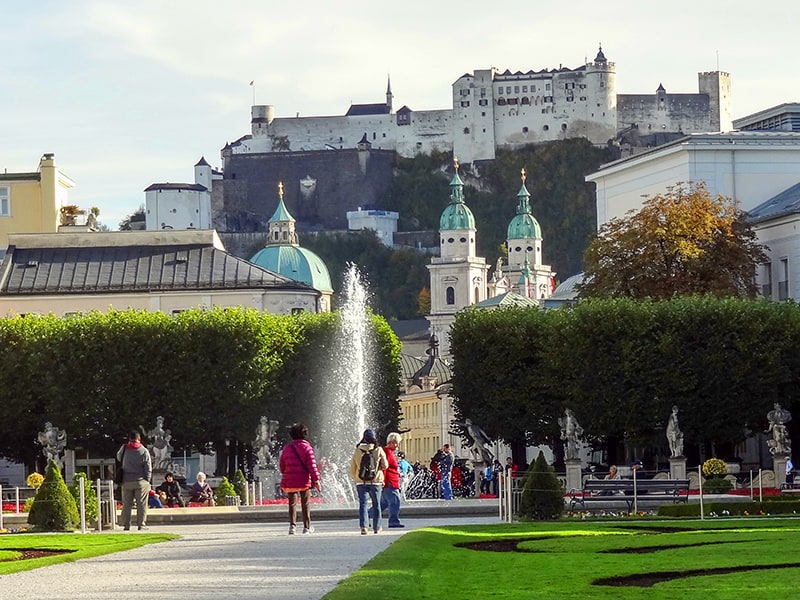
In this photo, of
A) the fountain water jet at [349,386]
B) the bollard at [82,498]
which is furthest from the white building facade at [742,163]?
the bollard at [82,498]

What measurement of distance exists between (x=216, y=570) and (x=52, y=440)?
47.1 meters

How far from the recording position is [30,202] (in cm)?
10906

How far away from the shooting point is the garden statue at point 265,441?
70.1 meters

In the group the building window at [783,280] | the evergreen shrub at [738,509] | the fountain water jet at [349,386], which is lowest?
the evergreen shrub at [738,509]

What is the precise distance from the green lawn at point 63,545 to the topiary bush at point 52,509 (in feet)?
3.96

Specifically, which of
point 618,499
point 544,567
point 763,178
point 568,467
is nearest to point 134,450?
point 618,499

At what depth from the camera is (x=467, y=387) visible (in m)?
71.9

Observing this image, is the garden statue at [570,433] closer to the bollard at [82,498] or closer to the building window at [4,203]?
the bollard at [82,498]

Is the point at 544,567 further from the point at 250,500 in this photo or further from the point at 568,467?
the point at 568,467

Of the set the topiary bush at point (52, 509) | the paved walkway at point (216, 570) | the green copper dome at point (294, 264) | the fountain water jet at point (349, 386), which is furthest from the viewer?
the green copper dome at point (294, 264)

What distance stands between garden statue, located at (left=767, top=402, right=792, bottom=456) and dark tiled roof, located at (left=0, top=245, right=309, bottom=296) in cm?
3550

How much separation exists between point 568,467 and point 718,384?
278 inches

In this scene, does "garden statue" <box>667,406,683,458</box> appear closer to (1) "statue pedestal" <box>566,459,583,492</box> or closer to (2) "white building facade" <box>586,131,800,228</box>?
(1) "statue pedestal" <box>566,459,583,492</box>

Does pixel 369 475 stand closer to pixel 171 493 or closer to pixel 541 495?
pixel 541 495
